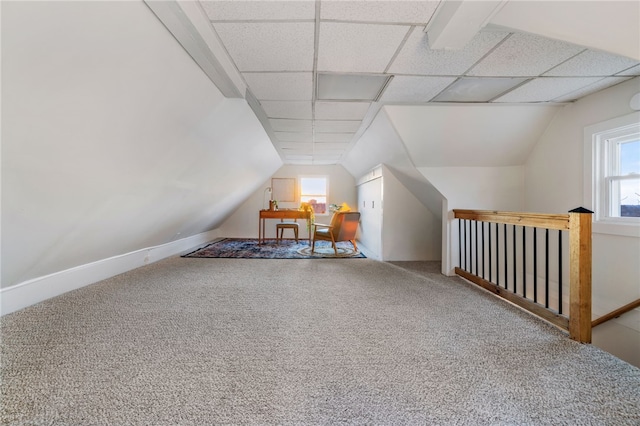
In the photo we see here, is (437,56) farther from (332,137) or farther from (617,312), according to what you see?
(617,312)

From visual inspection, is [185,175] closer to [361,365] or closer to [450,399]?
[361,365]

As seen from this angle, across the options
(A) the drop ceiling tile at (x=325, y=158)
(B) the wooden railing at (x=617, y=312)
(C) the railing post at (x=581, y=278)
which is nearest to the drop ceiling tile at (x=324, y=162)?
(A) the drop ceiling tile at (x=325, y=158)

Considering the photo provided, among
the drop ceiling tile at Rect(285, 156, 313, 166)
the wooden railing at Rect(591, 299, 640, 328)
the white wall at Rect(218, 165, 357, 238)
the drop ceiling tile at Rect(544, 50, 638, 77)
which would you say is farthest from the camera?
the white wall at Rect(218, 165, 357, 238)

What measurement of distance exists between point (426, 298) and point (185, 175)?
2949 mm

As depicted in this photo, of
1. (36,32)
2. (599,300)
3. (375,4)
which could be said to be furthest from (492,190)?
(36,32)

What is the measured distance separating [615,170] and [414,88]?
81.6 inches

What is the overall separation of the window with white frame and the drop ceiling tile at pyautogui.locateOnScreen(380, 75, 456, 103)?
158 centimetres

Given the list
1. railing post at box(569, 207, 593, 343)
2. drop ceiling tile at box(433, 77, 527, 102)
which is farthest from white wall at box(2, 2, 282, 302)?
railing post at box(569, 207, 593, 343)

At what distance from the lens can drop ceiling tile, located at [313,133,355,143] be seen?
3.83 m

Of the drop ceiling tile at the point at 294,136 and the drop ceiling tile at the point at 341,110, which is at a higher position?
the drop ceiling tile at the point at 294,136

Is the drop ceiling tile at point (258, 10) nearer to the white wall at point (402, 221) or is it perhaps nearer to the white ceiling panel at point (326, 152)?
the white wall at point (402, 221)

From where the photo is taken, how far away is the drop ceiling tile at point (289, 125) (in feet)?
10.7

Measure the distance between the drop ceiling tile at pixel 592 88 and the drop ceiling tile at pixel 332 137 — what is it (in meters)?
2.39

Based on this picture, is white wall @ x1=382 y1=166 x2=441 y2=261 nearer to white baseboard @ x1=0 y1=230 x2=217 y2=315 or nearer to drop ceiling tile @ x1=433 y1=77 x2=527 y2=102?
drop ceiling tile @ x1=433 y1=77 x2=527 y2=102
